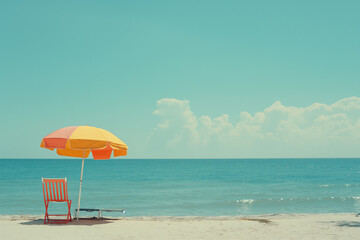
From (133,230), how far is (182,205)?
36.2 ft

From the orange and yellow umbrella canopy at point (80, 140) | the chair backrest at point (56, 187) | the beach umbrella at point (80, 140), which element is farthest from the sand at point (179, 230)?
the orange and yellow umbrella canopy at point (80, 140)

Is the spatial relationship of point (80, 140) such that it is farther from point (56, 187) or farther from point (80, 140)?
point (56, 187)

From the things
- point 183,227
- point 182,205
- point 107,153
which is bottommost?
point 182,205

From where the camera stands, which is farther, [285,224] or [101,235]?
[285,224]

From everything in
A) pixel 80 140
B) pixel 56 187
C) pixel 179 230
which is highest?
pixel 80 140

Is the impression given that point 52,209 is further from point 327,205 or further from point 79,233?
point 327,205

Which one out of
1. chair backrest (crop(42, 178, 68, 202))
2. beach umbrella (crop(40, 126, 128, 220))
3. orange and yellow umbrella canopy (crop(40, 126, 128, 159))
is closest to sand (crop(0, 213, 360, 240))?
chair backrest (crop(42, 178, 68, 202))

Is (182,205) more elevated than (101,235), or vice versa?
(101,235)

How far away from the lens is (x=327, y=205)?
18719 millimetres

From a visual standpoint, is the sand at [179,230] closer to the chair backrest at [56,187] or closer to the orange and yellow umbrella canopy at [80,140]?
the chair backrest at [56,187]

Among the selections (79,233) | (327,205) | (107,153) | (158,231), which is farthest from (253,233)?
(327,205)

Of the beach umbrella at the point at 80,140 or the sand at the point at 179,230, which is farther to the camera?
the beach umbrella at the point at 80,140

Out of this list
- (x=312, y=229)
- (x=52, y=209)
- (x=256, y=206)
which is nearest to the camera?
(x=312, y=229)

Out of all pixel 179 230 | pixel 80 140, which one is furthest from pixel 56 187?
pixel 179 230
